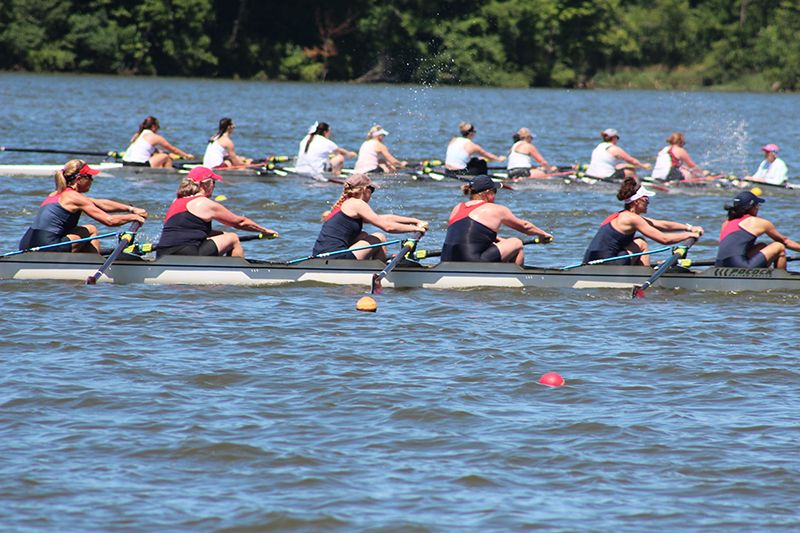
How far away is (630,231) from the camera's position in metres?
Result: 10.2

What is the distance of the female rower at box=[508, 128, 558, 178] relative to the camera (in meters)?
18.9

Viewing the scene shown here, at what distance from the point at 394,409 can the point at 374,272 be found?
3645 mm

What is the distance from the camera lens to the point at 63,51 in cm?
5662

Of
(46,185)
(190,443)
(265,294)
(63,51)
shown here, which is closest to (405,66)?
(63,51)

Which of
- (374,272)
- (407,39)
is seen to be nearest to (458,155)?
(374,272)

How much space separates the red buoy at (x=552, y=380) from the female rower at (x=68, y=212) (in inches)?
190

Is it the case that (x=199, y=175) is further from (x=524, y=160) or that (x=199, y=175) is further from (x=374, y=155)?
(x=524, y=160)

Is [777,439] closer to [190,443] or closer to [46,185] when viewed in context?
[190,443]

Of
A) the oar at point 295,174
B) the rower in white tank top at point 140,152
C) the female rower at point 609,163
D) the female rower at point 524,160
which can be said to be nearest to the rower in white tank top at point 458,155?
the female rower at point 524,160

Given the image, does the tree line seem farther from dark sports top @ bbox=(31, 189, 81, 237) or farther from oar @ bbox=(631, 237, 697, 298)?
oar @ bbox=(631, 237, 697, 298)

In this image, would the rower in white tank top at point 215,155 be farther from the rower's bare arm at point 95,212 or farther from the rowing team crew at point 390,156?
the rower's bare arm at point 95,212

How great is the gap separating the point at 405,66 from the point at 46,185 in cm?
5159

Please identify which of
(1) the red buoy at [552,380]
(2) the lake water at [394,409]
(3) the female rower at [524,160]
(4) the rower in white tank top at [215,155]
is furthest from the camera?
(3) the female rower at [524,160]

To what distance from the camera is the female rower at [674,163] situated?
1848 centimetres
